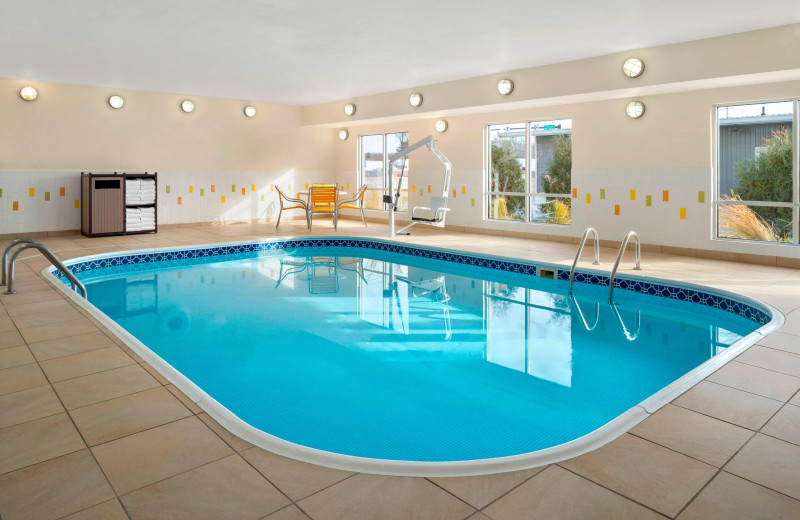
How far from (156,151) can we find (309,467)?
8678 mm

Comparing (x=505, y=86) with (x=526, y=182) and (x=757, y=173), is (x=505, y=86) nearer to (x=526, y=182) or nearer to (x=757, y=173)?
(x=526, y=182)

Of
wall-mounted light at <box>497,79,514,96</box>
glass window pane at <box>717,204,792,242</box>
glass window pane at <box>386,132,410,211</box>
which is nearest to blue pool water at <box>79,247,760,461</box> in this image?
glass window pane at <box>717,204,792,242</box>

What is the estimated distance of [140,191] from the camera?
8656mm

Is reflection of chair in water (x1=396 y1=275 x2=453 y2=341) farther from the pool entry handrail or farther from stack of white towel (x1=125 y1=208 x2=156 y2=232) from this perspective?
stack of white towel (x1=125 y1=208 x2=156 y2=232)

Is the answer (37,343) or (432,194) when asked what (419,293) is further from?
(432,194)

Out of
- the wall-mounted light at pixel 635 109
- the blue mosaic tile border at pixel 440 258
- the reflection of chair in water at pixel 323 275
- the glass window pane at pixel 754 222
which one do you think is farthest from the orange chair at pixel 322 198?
the glass window pane at pixel 754 222

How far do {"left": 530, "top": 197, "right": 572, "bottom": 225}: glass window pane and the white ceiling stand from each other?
205 centimetres

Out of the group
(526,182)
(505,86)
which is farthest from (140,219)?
(526,182)

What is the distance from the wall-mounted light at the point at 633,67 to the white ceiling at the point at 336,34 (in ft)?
0.64

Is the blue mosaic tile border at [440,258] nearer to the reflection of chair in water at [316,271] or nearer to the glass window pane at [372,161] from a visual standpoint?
the reflection of chair in water at [316,271]

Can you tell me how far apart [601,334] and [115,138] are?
787 cm

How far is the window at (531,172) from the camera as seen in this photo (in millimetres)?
8023

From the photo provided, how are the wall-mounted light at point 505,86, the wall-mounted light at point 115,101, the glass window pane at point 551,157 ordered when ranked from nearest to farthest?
1. the wall-mounted light at point 505,86
2. the glass window pane at point 551,157
3. the wall-mounted light at point 115,101

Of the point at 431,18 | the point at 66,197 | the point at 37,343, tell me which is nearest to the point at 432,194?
the point at 431,18
